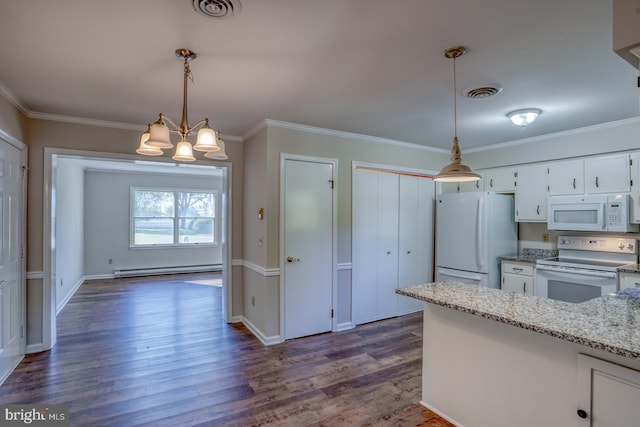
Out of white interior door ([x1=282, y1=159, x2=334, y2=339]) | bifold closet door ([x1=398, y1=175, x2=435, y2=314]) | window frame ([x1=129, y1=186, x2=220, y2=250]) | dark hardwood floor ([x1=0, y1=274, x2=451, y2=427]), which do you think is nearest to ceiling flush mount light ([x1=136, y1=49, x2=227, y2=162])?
white interior door ([x1=282, y1=159, x2=334, y2=339])

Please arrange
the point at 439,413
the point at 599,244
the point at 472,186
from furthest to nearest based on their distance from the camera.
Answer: the point at 472,186
the point at 599,244
the point at 439,413

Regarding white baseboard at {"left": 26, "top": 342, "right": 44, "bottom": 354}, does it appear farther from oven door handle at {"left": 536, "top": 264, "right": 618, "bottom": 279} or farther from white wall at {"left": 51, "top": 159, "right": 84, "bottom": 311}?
oven door handle at {"left": 536, "top": 264, "right": 618, "bottom": 279}

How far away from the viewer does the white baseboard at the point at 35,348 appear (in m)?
3.36

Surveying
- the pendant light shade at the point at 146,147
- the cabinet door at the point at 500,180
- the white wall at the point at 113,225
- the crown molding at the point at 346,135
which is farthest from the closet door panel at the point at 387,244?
the white wall at the point at 113,225

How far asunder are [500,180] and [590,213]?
3.82ft

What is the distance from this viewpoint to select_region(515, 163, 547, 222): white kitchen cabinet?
13.5 feet

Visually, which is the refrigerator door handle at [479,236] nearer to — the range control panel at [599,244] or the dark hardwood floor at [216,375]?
the range control panel at [599,244]

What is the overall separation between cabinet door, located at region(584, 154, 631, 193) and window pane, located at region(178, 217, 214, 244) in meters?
7.55

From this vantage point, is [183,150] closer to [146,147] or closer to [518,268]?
[146,147]

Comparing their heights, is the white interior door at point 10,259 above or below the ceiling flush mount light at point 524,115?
below

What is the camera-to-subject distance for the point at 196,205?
825 centimetres

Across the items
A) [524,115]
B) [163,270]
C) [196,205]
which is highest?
[524,115]

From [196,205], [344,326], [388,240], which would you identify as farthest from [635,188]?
[196,205]

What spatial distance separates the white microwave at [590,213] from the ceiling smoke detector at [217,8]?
4.03 m
